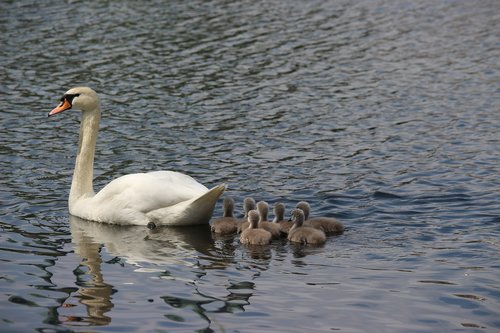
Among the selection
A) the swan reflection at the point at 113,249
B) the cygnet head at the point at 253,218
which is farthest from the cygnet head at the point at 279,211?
the swan reflection at the point at 113,249

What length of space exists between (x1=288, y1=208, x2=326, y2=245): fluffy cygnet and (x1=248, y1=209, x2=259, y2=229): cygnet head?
0.41m

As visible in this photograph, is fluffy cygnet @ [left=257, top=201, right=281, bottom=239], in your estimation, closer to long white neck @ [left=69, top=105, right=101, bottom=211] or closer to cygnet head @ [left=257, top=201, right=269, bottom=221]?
cygnet head @ [left=257, top=201, right=269, bottom=221]

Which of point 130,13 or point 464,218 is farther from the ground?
point 130,13

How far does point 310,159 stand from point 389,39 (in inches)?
420

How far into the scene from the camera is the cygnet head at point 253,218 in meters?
11.8

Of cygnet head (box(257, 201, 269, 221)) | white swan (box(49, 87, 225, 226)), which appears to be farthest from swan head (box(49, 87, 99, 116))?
cygnet head (box(257, 201, 269, 221))

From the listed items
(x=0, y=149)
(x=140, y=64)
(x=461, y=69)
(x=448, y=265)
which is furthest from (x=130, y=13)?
(x=448, y=265)

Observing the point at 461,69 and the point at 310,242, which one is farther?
the point at 461,69

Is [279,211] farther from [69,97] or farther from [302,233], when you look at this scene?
[69,97]

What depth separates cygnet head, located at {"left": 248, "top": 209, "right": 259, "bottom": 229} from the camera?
11773mm

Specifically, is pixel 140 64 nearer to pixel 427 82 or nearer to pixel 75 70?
pixel 75 70

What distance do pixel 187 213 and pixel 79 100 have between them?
244cm

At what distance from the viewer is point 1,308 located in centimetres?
945

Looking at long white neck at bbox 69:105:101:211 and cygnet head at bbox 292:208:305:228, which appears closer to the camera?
cygnet head at bbox 292:208:305:228
